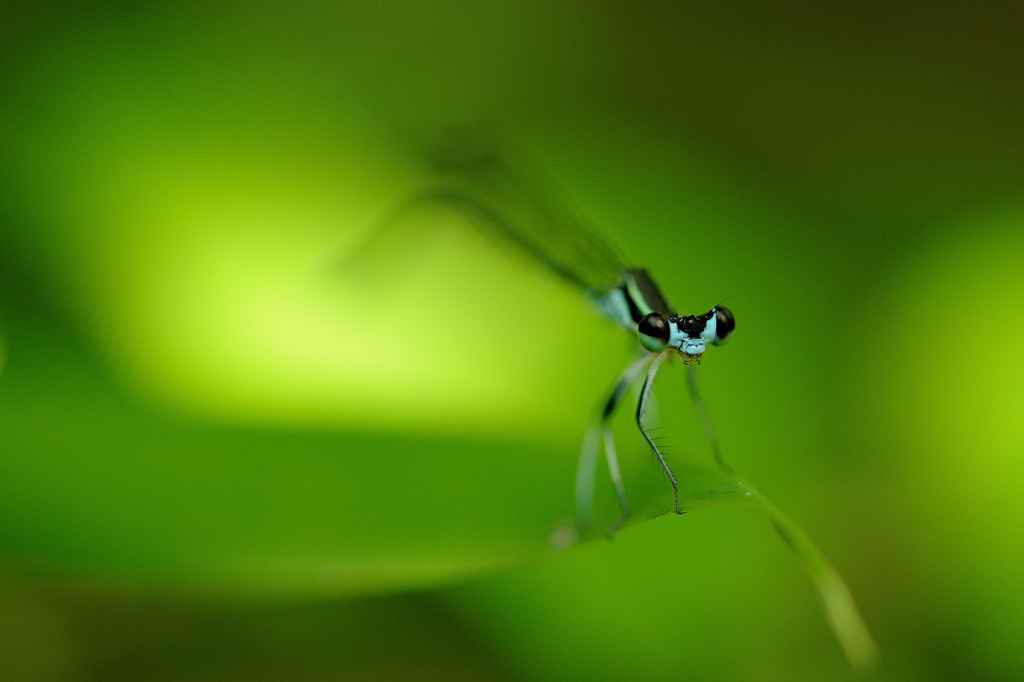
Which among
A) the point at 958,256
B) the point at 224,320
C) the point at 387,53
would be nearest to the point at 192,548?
the point at 224,320

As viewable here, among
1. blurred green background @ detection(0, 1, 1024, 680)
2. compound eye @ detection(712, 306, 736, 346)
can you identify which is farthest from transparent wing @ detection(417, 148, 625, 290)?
compound eye @ detection(712, 306, 736, 346)

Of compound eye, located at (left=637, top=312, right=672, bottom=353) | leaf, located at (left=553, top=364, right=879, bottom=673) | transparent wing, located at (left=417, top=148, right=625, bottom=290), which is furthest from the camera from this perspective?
transparent wing, located at (left=417, top=148, right=625, bottom=290)

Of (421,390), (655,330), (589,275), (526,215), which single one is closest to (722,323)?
(655,330)

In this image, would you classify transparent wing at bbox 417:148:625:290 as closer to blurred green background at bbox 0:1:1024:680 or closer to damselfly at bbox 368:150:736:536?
damselfly at bbox 368:150:736:536

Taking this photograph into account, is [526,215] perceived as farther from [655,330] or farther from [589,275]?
[655,330]

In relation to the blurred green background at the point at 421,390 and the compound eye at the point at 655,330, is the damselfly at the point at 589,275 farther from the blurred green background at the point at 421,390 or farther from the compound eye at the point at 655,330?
the blurred green background at the point at 421,390

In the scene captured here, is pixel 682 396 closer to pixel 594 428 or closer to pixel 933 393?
pixel 594 428
